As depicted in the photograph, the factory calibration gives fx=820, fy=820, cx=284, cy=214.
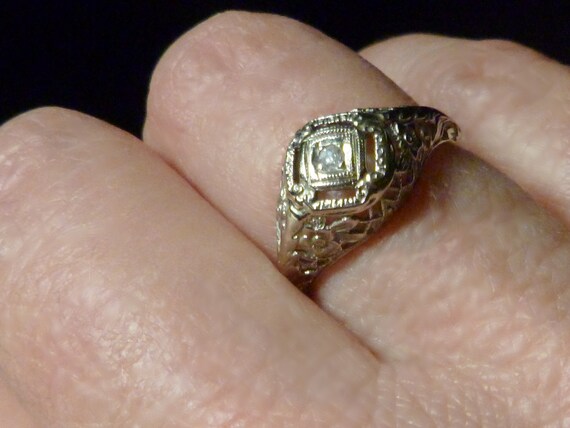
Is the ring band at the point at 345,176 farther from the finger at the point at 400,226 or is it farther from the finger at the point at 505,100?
the finger at the point at 505,100

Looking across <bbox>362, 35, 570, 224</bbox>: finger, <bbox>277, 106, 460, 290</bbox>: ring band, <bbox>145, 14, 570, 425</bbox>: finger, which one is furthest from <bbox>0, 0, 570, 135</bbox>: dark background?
<bbox>277, 106, 460, 290</bbox>: ring band

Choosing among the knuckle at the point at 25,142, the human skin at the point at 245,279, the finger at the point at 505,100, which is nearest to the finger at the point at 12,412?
the human skin at the point at 245,279

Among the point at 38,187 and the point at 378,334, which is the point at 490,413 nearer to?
the point at 378,334

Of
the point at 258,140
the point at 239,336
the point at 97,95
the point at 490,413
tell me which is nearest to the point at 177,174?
the point at 258,140

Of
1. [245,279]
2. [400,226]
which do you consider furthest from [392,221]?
[245,279]

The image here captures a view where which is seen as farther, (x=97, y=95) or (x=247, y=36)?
(x=97, y=95)

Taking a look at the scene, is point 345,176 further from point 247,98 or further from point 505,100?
point 505,100
